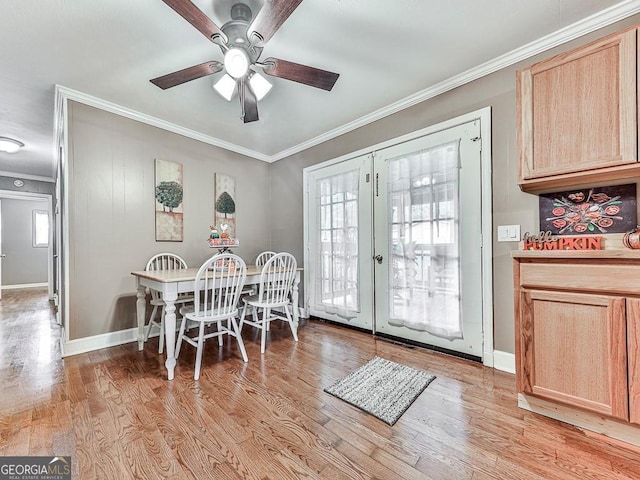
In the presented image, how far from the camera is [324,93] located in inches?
102

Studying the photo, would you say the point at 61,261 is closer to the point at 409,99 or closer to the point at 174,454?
the point at 174,454

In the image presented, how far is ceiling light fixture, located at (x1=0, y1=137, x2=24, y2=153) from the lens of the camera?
3570 millimetres

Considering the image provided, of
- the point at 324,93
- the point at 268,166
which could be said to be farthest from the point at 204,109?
the point at 268,166

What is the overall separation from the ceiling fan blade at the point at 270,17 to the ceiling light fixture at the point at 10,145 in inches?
162

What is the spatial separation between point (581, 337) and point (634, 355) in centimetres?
19

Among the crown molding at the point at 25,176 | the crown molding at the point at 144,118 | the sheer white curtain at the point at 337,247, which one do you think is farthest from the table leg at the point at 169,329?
the crown molding at the point at 25,176

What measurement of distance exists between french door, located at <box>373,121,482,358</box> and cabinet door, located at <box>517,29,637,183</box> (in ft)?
1.91

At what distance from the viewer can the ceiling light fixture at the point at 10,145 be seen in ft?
11.7

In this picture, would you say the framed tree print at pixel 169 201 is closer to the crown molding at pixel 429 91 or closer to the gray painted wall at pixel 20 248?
the crown molding at pixel 429 91

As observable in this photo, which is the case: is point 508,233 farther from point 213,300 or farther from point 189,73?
point 189,73

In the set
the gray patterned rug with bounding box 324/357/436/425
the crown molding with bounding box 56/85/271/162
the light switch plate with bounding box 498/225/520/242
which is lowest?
the gray patterned rug with bounding box 324/357/436/425

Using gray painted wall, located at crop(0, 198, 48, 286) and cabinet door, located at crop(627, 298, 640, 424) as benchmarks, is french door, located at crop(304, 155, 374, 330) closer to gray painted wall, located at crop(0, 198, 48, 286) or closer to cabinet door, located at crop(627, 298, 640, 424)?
cabinet door, located at crop(627, 298, 640, 424)

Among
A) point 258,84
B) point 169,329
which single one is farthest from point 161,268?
point 258,84

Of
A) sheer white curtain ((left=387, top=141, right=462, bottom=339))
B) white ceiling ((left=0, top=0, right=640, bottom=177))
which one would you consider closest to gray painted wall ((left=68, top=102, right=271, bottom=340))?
white ceiling ((left=0, top=0, right=640, bottom=177))
